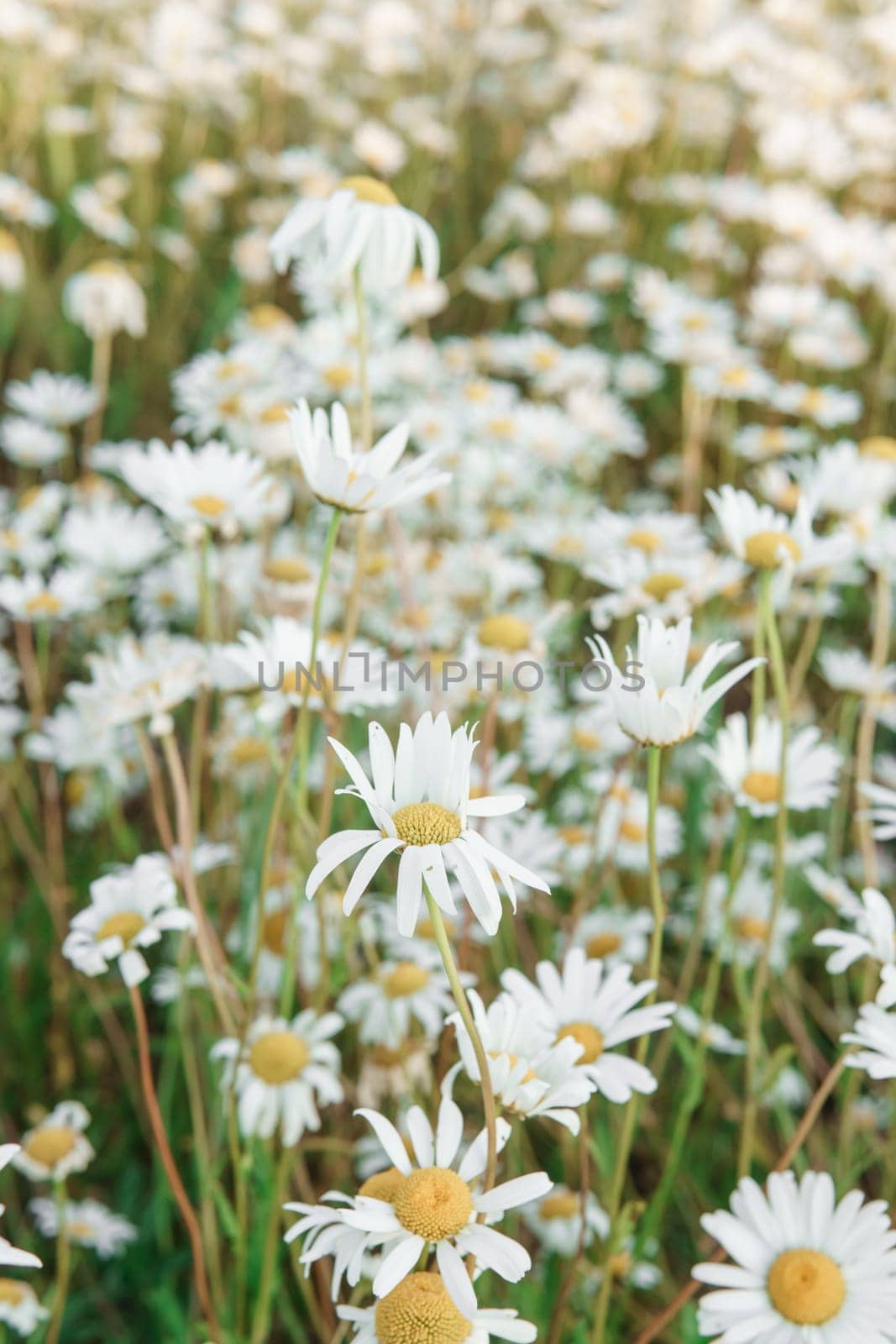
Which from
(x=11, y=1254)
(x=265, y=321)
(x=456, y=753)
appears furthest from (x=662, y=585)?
(x=265, y=321)

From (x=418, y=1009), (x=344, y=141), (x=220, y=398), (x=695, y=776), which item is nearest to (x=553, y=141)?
(x=344, y=141)

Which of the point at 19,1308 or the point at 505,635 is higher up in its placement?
the point at 505,635

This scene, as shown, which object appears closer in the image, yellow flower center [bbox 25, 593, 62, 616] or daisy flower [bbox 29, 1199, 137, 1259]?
daisy flower [bbox 29, 1199, 137, 1259]

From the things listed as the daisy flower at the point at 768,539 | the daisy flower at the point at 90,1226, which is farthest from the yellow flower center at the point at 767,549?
the daisy flower at the point at 90,1226

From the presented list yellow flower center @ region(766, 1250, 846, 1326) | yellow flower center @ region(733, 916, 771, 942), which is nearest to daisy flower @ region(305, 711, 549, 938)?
yellow flower center @ region(766, 1250, 846, 1326)

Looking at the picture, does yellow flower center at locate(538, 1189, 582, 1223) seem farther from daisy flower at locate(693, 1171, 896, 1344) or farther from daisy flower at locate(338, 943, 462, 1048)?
daisy flower at locate(693, 1171, 896, 1344)

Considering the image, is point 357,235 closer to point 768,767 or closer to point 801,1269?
point 768,767
